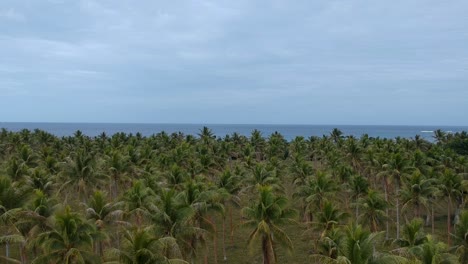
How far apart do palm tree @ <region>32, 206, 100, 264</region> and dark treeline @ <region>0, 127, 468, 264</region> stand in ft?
0.25

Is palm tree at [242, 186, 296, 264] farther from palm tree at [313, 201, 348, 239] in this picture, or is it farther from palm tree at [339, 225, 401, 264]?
palm tree at [339, 225, 401, 264]

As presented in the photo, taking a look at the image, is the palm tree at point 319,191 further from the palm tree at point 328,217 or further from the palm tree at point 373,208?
the palm tree at point 328,217

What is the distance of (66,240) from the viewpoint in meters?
32.6

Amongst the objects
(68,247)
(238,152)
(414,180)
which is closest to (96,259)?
(68,247)

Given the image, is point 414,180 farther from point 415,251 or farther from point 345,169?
point 415,251

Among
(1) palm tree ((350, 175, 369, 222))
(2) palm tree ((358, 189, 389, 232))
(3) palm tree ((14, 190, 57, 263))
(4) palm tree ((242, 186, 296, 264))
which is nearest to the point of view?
(3) palm tree ((14, 190, 57, 263))

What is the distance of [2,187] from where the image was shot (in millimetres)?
37594

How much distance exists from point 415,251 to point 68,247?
2428 centimetres

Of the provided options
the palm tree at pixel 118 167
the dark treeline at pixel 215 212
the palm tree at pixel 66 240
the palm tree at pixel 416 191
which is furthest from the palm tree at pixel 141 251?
the palm tree at pixel 416 191

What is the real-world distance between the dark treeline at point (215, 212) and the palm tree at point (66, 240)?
0.25ft

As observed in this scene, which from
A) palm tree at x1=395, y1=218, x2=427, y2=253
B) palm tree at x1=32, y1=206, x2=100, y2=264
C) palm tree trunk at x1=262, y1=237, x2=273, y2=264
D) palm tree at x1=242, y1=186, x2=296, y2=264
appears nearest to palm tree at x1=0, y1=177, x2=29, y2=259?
palm tree at x1=32, y1=206, x2=100, y2=264

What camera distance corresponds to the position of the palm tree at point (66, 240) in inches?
1268

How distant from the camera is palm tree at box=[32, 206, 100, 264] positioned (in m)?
32.2

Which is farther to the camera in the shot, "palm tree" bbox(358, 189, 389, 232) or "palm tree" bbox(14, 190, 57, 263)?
"palm tree" bbox(358, 189, 389, 232)
